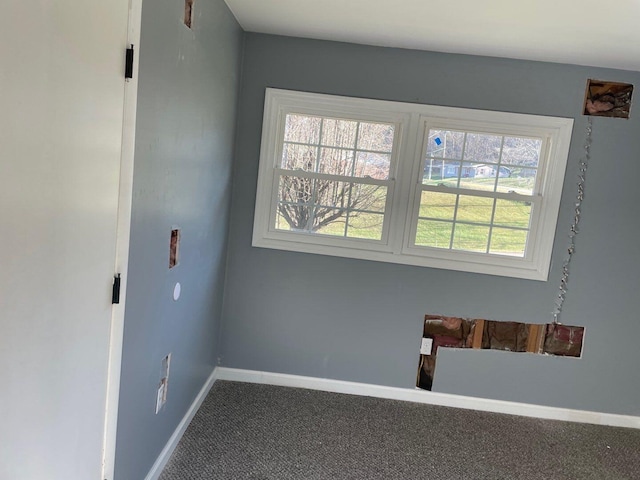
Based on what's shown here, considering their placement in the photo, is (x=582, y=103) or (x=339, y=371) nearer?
(x=582, y=103)

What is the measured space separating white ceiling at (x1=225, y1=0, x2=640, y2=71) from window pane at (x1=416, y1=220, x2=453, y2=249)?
1.09 metres

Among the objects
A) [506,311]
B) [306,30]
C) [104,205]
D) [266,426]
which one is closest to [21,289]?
[104,205]

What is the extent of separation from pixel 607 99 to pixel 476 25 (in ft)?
3.83

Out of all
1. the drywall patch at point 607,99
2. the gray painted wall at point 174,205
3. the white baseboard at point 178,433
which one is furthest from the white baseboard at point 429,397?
the drywall patch at point 607,99

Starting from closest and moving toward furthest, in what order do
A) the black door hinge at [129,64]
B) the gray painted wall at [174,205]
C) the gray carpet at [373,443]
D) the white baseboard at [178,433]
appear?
the black door hinge at [129,64]
the gray painted wall at [174,205]
the white baseboard at [178,433]
the gray carpet at [373,443]

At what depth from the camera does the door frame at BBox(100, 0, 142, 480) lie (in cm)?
152

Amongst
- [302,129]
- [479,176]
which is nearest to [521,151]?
[479,176]

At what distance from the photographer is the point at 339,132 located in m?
3.15

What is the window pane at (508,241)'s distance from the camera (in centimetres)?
317

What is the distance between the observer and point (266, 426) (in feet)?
9.12

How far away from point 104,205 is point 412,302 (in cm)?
224

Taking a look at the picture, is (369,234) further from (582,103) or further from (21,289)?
(21,289)

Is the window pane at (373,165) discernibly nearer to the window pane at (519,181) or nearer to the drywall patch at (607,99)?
the window pane at (519,181)

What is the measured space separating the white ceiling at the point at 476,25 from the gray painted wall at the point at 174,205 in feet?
1.15
